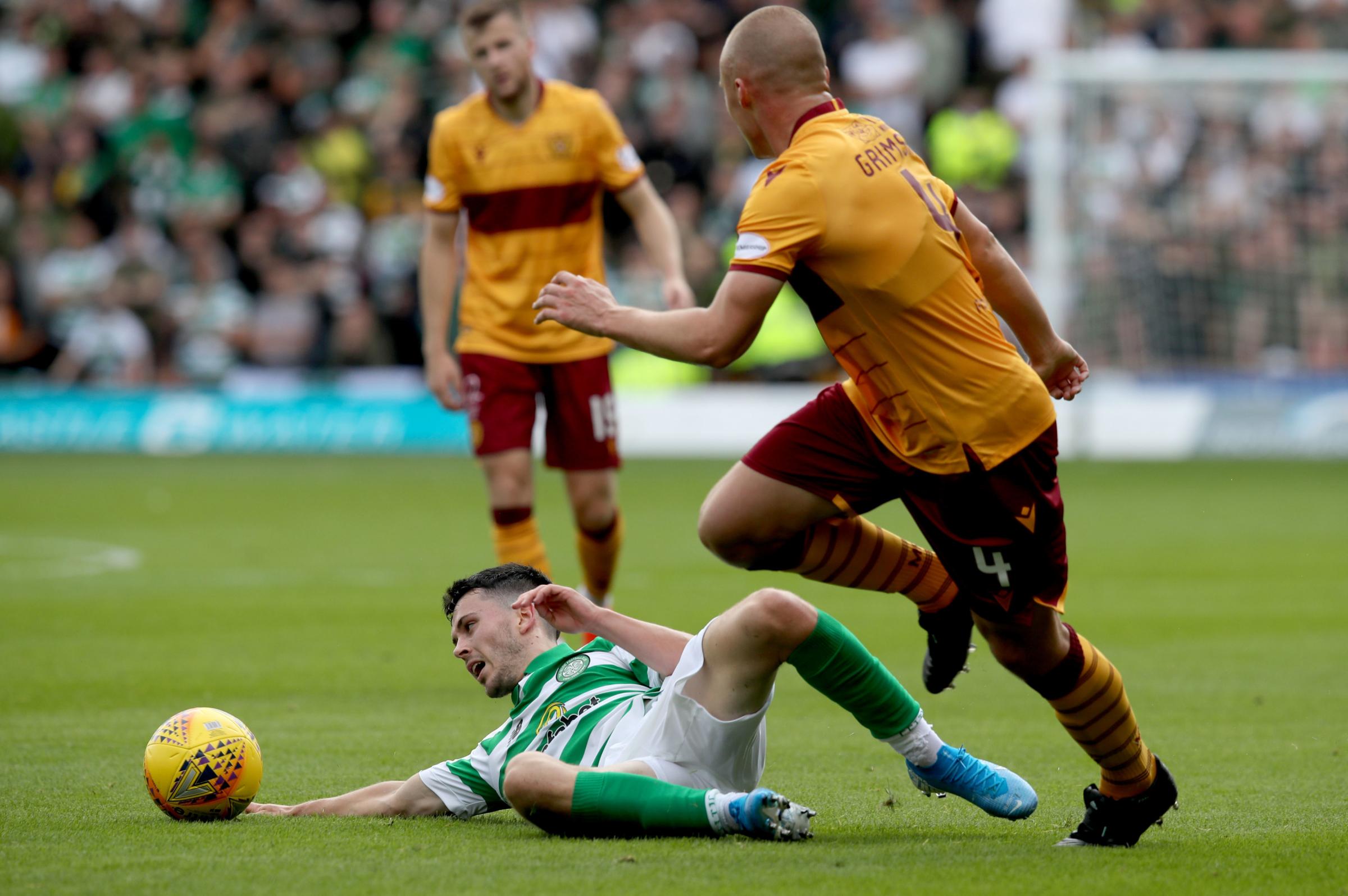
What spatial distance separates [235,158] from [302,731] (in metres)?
17.5

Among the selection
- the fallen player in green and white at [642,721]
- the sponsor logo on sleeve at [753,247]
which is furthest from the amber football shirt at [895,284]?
the fallen player in green and white at [642,721]

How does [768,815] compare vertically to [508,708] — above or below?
above

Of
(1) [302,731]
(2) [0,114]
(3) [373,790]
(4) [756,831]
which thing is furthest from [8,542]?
(2) [0,114]

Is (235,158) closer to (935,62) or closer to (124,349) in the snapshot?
(124,349)

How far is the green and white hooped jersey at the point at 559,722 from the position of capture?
4934 millimetres

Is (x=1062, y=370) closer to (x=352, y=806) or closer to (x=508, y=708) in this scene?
(x=352, y=806)

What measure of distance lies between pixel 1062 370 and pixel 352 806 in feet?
7.93

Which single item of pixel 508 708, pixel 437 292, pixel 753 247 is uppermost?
pixel 753 247

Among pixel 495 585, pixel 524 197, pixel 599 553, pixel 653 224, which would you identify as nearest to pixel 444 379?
pixel 524 197

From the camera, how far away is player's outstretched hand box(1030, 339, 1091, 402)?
524 cm

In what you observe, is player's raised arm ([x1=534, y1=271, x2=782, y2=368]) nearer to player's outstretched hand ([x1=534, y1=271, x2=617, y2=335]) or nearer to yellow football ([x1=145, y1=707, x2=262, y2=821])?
player's outstretched hand ([x1=534, y1=271, x2=617, y2=335])

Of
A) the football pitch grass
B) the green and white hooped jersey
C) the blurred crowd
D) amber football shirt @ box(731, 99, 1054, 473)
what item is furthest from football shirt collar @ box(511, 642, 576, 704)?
the blurred crowd

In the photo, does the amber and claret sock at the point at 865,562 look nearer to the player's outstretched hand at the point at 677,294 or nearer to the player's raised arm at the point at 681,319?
the player's raised arm at the point at 681,319

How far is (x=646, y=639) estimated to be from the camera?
497cm
